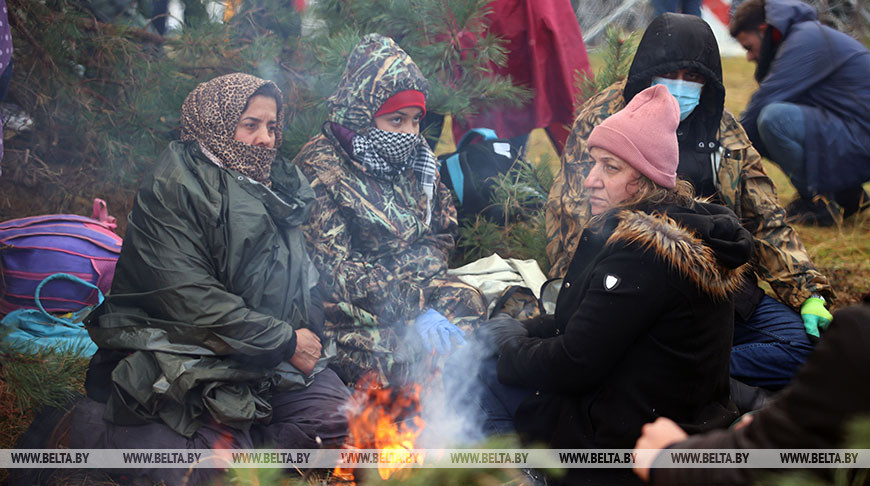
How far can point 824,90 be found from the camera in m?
5.15

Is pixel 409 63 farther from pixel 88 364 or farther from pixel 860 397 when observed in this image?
pixel 860 397

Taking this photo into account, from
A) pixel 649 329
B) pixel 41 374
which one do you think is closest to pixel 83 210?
pixel 41 374

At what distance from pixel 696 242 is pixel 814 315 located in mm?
1391

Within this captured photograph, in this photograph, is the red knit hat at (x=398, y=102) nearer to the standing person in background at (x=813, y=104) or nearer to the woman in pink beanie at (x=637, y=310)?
the woman in pink beanie at (x=637, y=310)

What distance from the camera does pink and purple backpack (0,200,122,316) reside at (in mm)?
3049

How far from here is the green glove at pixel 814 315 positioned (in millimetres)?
3104

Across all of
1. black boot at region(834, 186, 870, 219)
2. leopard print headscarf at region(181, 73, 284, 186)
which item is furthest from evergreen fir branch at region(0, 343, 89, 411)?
black boot at region(834, 186, 870, 219)

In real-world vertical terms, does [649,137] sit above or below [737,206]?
above

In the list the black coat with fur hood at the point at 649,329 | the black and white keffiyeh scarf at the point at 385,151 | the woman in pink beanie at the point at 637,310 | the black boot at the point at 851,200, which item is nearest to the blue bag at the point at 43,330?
the black and white keffiyeh scarf at the point at 385,151

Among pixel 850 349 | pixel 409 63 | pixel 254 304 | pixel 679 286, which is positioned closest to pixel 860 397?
pixel 850 349

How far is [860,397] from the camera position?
3.90 ft

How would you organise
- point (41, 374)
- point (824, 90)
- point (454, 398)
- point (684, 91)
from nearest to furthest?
1. point (41, 374)
2. point (454, 398)
3. point (684, 91)
4. point (824, 90)

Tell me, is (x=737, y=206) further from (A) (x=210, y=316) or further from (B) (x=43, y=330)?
(B) (x=43, y=330)

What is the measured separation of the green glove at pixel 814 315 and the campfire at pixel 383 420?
5.92 feet
